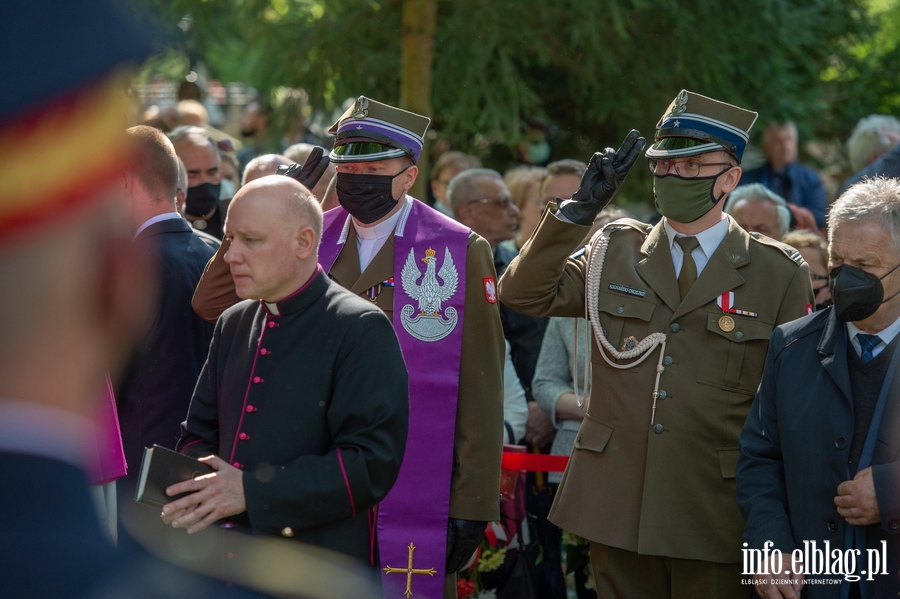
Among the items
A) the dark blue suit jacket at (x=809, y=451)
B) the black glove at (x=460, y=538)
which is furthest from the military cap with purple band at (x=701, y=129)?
the black glove at (x=460, y=538)

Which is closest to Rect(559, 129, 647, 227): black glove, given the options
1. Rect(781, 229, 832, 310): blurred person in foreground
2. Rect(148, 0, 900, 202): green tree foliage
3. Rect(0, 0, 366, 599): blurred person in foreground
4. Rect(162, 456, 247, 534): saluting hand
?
Rect(162, 456, 247, 534): saluting hand

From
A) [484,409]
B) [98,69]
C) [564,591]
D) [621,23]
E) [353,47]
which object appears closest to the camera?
[98,69]

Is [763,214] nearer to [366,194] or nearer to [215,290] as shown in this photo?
[366,194]

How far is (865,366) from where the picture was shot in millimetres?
3611

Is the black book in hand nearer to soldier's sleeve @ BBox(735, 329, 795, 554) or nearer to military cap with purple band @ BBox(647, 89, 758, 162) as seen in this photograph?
soldier's sleeve @ BBox(735, 329, 795, 554)

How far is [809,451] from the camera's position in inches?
142

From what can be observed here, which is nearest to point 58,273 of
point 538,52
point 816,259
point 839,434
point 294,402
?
point 294,402

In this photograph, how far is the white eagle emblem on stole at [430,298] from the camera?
4.36 meters

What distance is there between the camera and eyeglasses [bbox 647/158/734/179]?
4246 millimetres

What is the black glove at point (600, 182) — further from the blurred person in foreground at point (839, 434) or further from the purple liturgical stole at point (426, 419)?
the blurred person in foreground at point (839, 434)

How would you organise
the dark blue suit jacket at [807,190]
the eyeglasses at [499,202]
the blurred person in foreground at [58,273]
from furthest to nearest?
the dark blue suit jacket at [807,190]
the eyeglasses at [499,202]
the blurred person in foreground at [58,273]

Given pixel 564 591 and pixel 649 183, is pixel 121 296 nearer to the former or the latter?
pixel 564 591

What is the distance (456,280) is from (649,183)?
265 inches

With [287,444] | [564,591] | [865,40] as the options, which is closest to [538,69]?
[865,40]
